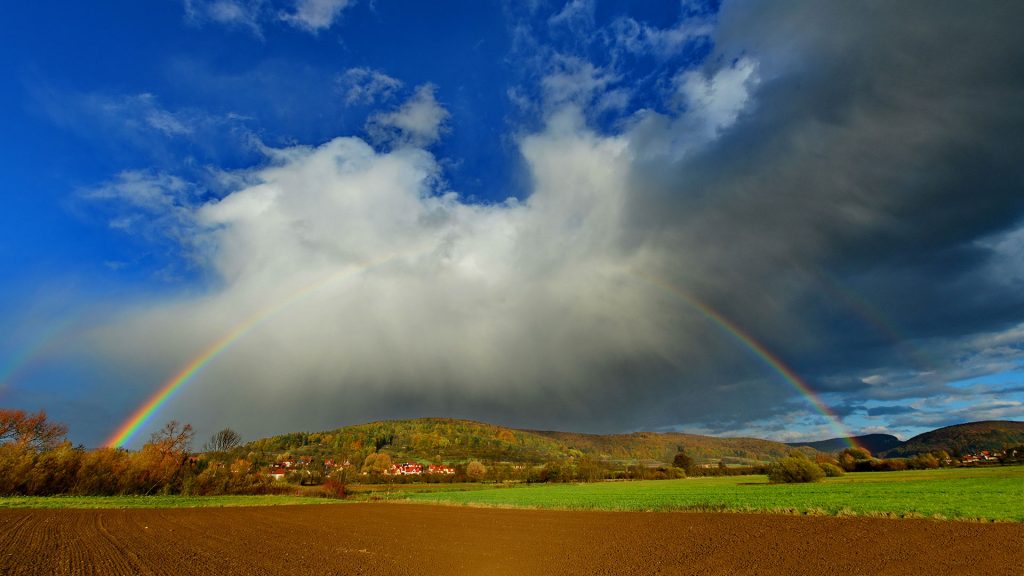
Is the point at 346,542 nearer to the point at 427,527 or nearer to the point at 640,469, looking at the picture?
the point at 427,527

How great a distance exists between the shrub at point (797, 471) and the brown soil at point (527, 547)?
48.3 m

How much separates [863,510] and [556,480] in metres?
107

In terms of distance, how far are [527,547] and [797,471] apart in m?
66.8

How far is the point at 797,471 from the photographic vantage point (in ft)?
245

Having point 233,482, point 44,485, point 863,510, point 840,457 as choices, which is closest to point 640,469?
point 840,457

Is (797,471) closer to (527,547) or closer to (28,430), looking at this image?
(527,547)

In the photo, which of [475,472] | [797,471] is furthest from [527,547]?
[475,472]

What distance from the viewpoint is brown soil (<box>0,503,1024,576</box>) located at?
17.7 metres

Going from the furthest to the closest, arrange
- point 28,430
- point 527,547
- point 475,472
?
point 475,472 < point 28,430 < point 527,547

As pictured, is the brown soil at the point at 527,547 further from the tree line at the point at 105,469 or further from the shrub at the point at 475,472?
the shrub at the point at 475,472

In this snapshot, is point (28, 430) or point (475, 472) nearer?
point (28, 430)

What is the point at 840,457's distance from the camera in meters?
120

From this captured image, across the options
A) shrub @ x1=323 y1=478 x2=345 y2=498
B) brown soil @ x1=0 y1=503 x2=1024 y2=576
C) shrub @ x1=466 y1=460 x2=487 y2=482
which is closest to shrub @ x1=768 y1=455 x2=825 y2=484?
brown soil @ x1=0 y1=503 x2=1024 y2=576

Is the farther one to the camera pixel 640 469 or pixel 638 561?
pixel 640 469
